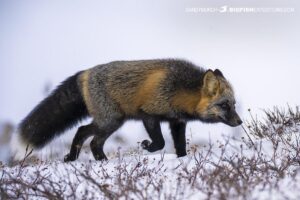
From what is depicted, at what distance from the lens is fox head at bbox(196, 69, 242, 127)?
9.94 m

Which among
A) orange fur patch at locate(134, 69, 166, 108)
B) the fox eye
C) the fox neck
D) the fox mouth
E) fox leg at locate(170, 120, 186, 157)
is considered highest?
orange fur patch at locate(134, 69, 166, 108)

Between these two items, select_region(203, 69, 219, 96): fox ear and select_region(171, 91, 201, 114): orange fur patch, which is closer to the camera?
select_region(203, 69, 219, 96): fox ear

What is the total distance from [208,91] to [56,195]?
200 inches

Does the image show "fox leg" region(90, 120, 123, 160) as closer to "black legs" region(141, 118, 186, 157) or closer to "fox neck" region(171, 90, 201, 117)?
"black legs" region(141, 118, 186, 157)

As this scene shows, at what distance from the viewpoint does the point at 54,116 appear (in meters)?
10.6

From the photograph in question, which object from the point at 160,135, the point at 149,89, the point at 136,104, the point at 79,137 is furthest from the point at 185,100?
the point at 79,137

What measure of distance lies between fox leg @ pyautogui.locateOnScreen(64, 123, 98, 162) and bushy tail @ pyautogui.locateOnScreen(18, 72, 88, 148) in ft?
1.31

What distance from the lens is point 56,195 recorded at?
551 cm

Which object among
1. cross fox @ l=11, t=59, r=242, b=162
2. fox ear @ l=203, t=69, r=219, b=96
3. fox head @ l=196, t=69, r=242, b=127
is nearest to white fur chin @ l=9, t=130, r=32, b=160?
cross fox @ l=11, t=59, r=242, b=162

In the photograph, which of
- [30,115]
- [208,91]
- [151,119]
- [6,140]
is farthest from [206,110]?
[6,140]

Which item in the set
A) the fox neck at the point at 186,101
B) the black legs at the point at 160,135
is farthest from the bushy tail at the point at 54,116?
the fox neck at the point at 186,101

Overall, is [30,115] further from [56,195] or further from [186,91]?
A: [56,195]

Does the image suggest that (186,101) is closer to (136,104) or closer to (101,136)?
(136,104)

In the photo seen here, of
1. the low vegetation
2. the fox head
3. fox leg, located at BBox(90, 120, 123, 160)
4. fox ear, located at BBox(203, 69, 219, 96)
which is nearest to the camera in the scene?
the low vegetation
